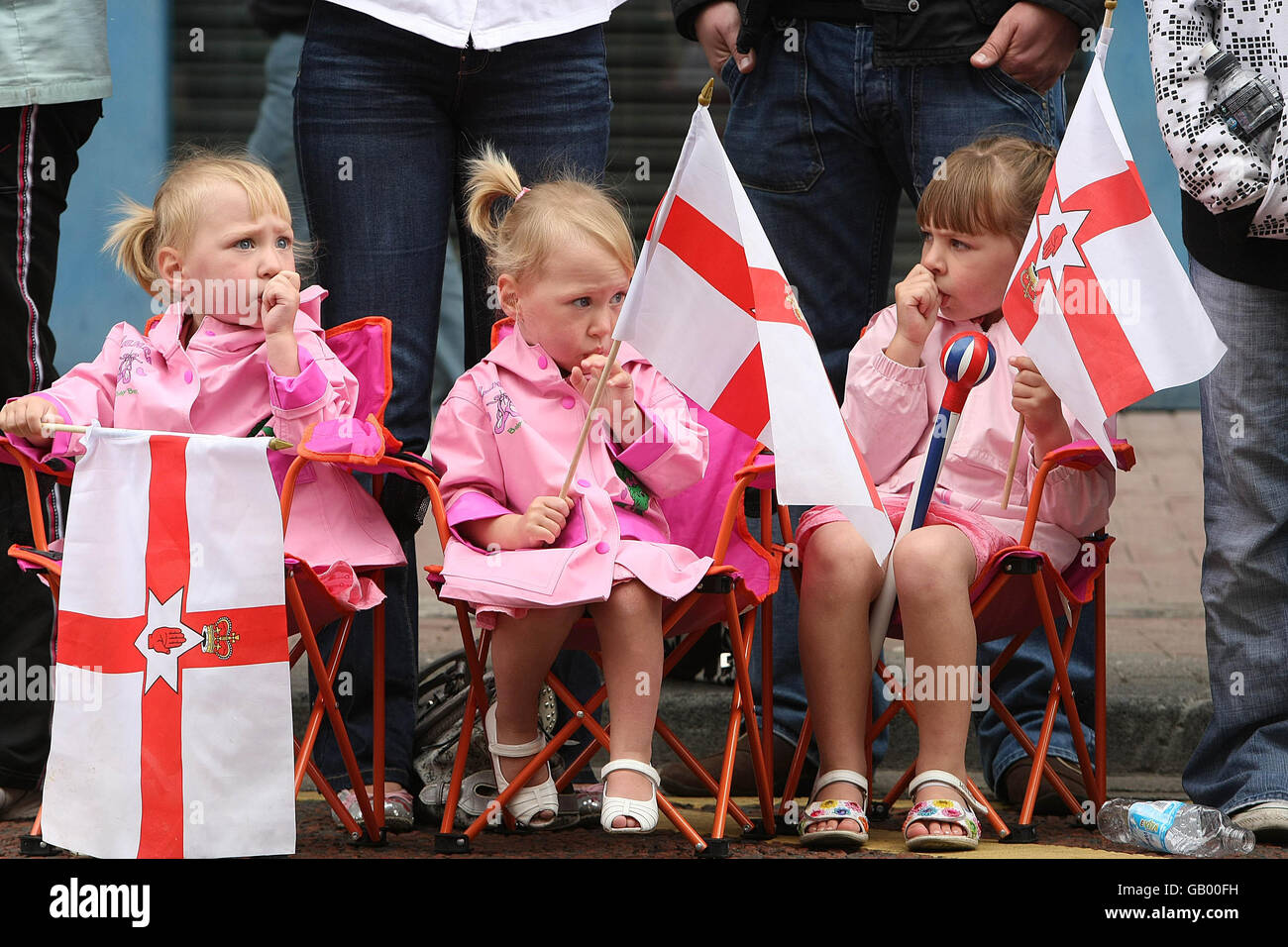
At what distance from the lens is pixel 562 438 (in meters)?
3.39

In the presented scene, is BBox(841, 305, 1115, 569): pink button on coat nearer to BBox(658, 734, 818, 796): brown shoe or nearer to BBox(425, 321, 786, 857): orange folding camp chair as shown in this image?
BBox(425, 321, 786, 857): orange folding camp chair

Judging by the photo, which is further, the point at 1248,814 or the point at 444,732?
the point at 444,732

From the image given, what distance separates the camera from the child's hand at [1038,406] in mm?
3348

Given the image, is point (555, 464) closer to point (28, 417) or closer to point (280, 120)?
point (28, 417)

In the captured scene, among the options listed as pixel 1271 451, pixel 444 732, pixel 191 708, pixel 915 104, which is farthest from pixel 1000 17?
pixel 191 708

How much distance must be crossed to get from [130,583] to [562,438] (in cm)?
92

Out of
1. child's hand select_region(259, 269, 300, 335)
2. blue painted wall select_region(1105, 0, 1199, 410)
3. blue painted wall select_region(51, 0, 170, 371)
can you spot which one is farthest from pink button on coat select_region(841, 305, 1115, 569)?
blue painted wall select_region(1105, 0, 1199, 410)

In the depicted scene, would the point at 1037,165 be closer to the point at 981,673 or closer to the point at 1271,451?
the point at 1271,451

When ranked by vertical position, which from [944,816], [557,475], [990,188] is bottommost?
[944,816]

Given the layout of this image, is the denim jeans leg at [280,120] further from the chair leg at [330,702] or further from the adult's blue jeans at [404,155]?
the chair leg at [330,702]

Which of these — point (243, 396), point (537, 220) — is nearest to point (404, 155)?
point (537, 220)

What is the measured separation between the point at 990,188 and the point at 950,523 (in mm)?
718

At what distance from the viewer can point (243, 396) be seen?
3438mm

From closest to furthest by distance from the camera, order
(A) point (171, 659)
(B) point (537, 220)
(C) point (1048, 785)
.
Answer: (A) point (171, 659) < (B) point (537, 220) < (C) point (1048, 785)
